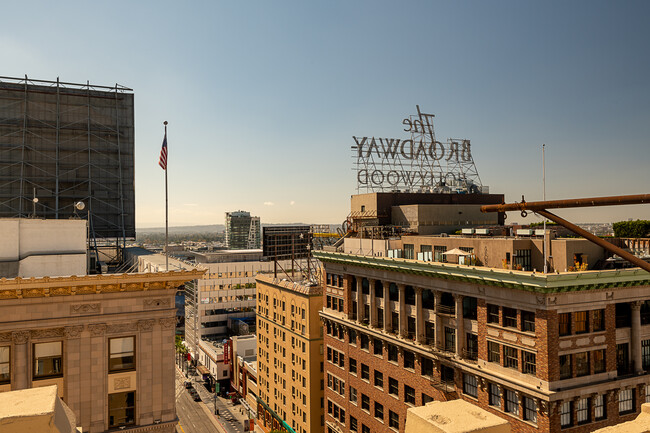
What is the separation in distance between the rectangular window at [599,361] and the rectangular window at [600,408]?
6.58 feet

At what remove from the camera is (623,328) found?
37250 mm

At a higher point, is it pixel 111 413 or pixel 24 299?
pixel 24 299

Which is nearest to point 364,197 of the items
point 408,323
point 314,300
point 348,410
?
point 314,300

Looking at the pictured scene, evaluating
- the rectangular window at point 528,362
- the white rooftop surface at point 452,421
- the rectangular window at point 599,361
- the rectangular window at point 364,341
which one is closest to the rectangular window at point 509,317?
the rectangular window at point 528,362

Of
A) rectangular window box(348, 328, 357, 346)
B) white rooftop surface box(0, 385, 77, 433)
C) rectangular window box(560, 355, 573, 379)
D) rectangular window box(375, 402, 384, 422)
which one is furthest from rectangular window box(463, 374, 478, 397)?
white rooftop surface box(0, 385, 77, 433)

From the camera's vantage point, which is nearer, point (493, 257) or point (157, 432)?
point (157, 432)

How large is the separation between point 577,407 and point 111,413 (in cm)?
3263

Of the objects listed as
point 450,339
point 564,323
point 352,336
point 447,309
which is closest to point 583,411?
point 564,323

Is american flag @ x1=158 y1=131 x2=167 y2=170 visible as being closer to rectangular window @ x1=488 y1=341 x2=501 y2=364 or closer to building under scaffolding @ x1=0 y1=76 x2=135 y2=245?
rectangular window @ x1=488 y1=341 x2=501 y2=364

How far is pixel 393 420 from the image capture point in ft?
165

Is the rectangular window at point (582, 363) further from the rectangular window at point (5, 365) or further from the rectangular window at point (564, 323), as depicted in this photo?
the rectangular window at point (5, 365)

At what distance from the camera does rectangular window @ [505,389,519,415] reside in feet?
119

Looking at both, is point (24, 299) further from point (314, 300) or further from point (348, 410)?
point (314, 300)

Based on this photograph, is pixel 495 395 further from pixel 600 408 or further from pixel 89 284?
Answer: pixel 89 284
